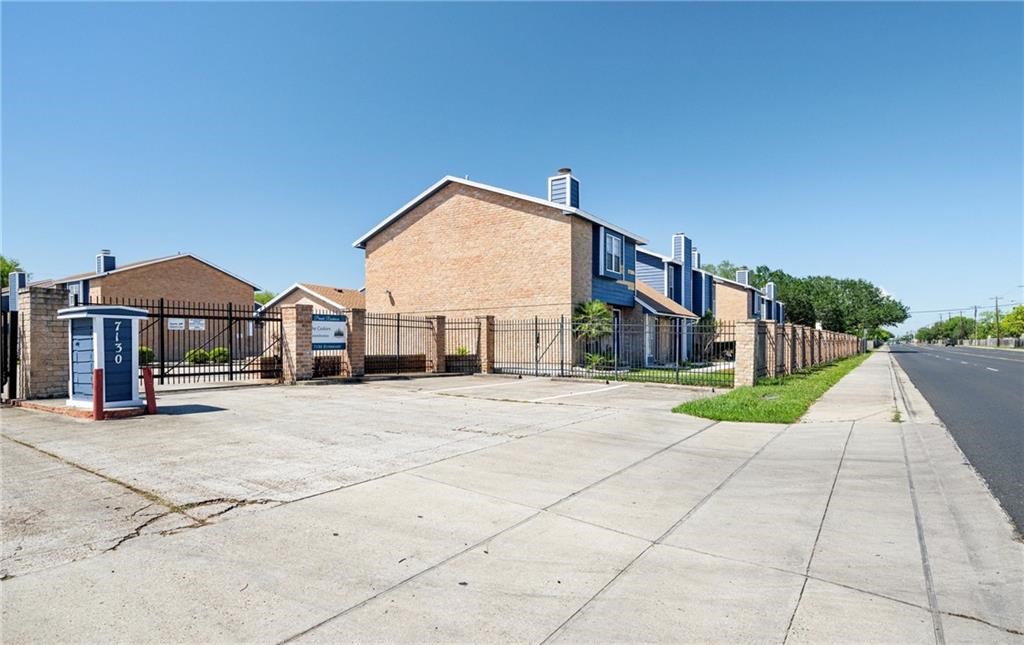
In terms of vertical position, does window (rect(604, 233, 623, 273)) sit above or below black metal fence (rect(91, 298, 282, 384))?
above

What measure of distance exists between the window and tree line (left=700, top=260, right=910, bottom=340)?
41.5 metres

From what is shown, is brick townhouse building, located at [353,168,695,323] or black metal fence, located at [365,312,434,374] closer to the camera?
black metal fence, located at [365,312,434,374]

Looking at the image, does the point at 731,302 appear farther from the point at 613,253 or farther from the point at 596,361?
the point at 596,361

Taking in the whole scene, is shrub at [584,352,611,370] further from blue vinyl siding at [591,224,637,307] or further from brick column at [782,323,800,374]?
brick column at [782,323,800,374]

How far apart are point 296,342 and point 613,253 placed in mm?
15762

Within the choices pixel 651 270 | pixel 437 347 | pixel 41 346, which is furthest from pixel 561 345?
pixel 651 270

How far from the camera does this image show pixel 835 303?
6656 cm

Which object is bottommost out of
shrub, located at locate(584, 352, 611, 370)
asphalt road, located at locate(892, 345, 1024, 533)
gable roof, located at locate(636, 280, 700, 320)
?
asphalt road, located at locate(892, 345, 1024, 533)

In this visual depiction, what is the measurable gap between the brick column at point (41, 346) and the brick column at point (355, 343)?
7.97 metres

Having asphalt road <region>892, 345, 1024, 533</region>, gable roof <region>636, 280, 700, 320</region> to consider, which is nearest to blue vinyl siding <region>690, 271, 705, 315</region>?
gable roof <region>636, 280, 700, 320</region>

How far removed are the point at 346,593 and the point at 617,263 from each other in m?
25.1

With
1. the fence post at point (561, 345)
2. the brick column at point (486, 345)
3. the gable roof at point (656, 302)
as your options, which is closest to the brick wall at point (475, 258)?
the fence post at point (561, 345)

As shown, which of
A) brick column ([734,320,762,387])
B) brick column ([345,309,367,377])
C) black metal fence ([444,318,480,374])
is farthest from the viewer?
black metal fence ([444,318,480,374])

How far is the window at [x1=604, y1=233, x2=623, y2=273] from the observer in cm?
2595
